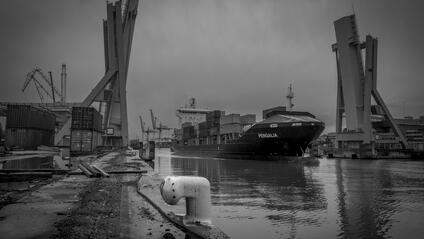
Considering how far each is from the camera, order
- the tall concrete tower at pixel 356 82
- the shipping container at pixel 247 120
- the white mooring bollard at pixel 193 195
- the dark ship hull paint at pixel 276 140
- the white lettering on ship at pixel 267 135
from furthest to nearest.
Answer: the tall concrete tower at pixel 356 82, the shipping container at pixel 247 120, the white lettering on ship at pixel 267 135, the dark ship hull paint at pixel 276 140, the white mooring bollard at pixel 193 195

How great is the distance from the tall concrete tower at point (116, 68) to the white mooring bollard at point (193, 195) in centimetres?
4542

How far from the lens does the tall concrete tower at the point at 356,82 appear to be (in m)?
56.4

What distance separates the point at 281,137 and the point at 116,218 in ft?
114

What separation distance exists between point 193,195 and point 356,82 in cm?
6019

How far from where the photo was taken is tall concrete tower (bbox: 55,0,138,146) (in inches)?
1893

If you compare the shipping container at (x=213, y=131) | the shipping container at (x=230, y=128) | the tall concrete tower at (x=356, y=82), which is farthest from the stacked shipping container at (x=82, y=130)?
the tall concrete tower at (x=356, y=82)

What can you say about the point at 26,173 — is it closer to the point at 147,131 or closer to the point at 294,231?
the point at 294,231

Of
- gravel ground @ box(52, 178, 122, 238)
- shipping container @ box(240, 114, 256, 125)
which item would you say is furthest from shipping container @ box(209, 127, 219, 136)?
gravel ground @ box(52, 178, 122, 238)

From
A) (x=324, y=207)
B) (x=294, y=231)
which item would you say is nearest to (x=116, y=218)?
(x=294, y=231)

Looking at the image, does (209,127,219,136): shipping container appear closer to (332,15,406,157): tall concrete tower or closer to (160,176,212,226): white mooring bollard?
(332,15,406,157): tall concrete tower

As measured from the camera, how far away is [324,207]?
10.4 metres

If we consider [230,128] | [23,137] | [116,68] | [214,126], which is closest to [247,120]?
[230,128]

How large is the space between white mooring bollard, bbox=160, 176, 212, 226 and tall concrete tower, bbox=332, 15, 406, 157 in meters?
57.8

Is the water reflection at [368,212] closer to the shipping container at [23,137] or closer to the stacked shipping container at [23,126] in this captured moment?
the stacked shipping container at [23,126]
